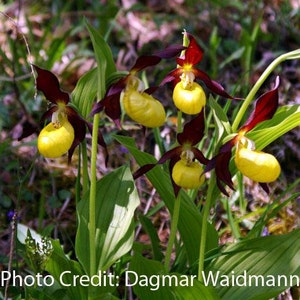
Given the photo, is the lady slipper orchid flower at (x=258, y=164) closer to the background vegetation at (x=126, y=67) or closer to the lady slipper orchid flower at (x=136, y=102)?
the lady slipper orchid flower at (x=136, y=102)

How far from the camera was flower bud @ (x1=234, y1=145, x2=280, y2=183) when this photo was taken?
1.43m

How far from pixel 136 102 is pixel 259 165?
0.34 m

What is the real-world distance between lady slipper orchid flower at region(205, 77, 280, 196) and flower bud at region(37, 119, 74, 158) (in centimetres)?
36

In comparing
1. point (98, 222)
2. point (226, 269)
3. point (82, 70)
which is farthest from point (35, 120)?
point (226, 269)

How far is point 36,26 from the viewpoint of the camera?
3.64 metres

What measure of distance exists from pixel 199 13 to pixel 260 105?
92.1 inches

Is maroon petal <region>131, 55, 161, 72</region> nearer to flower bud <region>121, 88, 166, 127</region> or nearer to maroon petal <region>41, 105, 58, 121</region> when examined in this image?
flower bud <region>121, 88, 166, 127</region>

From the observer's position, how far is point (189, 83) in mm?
1530

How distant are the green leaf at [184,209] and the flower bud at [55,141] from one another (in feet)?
0.44

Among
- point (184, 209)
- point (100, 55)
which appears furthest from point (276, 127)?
point (100, 55)

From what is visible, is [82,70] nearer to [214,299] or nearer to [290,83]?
[290,83]

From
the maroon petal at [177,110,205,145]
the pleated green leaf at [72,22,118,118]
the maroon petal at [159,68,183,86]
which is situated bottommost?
the maroon petal at [177,110,205,145]

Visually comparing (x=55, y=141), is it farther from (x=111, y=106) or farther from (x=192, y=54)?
(x=192, y=54)

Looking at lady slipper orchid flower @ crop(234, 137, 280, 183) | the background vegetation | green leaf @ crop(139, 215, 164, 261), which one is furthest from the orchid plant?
the background vegetation
